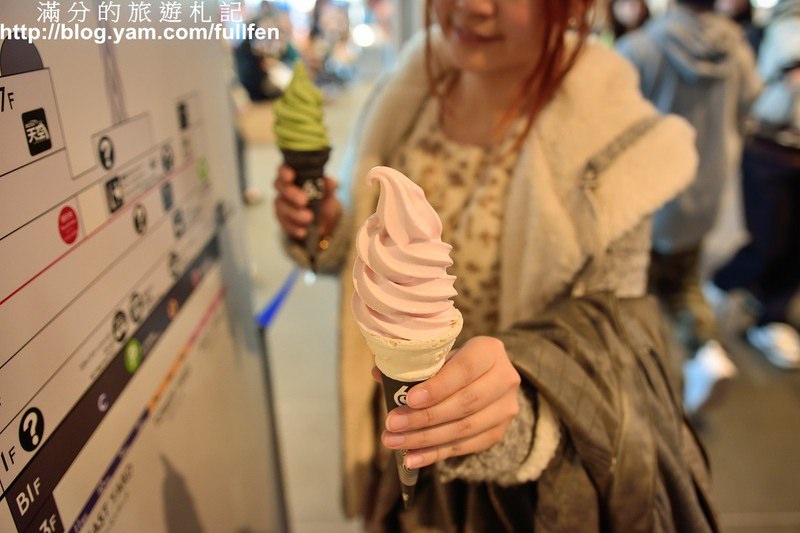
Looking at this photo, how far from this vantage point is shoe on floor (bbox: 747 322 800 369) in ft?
8.60

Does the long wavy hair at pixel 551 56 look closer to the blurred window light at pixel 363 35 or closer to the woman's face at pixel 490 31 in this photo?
the woman's face at pixel 490 31

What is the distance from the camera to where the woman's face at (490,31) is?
924 millimetres

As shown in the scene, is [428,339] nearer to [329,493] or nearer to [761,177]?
[329,493]

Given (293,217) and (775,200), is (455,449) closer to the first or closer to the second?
(293,217)

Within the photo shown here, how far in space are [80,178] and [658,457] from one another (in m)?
0.86

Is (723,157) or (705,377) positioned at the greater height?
(723,157)

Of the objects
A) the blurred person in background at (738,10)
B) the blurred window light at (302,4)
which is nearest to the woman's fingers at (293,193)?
the blurred person in background at (738,10)

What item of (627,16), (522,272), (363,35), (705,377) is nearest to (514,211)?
(522,272)

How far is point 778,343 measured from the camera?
105 inches

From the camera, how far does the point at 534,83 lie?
1032 mm

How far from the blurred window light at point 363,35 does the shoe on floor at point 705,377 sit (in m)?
3.49

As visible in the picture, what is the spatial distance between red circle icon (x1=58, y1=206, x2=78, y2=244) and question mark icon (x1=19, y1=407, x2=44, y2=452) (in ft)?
0.63

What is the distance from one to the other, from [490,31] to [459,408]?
2.05 ft

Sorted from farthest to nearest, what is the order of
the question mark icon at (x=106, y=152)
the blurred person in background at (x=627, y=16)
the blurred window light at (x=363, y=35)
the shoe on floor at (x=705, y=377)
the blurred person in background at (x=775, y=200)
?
1. the blurred window light at (x=363, y=35)
2. the blurred person in background at (x=627, y=16)
3. the blurred person in background at (x=775, y=200)
4. the shoe on floor at (x=705, y=377)
5. the question mark icon at (x=106, y=152)
